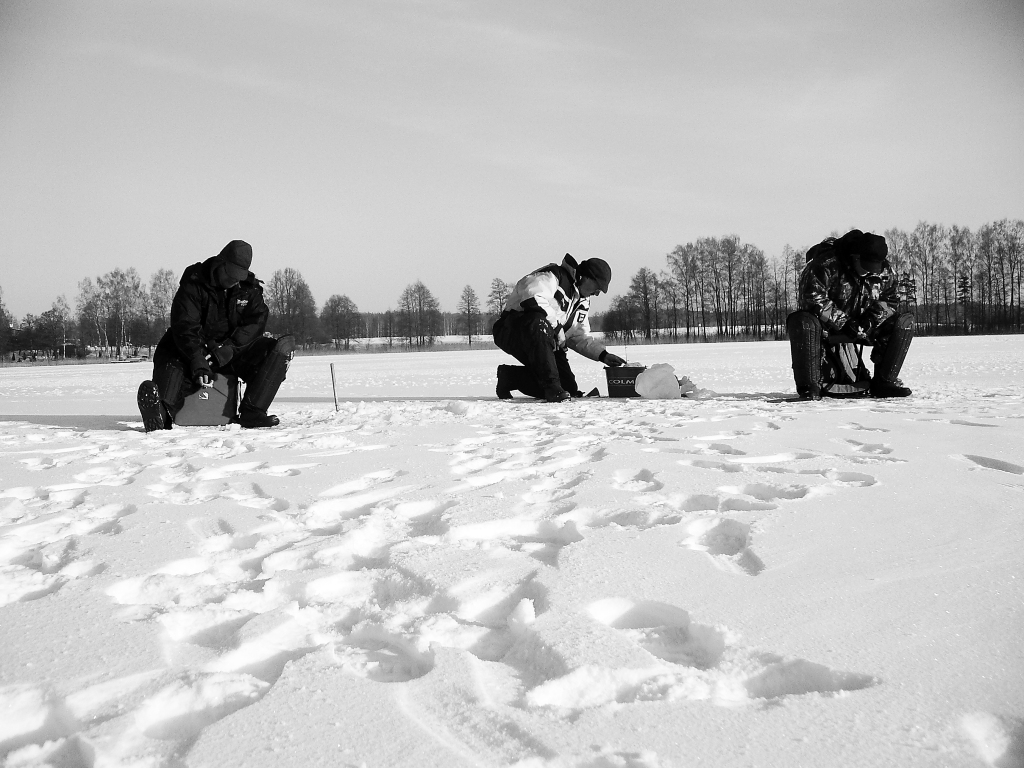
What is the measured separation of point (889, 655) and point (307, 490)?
2.21m

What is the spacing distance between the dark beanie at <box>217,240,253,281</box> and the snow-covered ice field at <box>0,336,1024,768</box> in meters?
2.15

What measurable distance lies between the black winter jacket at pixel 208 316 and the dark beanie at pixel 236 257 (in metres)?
0.12

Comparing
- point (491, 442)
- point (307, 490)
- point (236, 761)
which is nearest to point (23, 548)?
point (307, 490)

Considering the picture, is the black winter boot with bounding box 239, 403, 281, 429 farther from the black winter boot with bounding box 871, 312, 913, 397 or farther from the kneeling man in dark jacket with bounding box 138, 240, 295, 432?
the black winter boot with bounding box 871, 312, 913, 397

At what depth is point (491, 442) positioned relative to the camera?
389cm

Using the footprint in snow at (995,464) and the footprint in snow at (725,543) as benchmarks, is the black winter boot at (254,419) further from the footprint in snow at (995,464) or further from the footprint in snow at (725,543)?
the footprint in snow at (995,464)

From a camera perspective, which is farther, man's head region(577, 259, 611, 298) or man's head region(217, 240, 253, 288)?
man's head region(577, 259, 611, 298)

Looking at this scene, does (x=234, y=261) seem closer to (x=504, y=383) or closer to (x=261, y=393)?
(x=261, y=393)

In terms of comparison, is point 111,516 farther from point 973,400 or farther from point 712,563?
point 973,400

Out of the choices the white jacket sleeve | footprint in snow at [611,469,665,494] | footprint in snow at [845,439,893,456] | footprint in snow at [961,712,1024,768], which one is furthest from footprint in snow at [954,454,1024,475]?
the white jacket sleeve

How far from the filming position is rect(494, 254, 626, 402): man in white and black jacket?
6.37 meters

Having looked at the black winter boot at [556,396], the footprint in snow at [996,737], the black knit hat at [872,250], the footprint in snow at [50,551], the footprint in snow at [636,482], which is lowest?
the footprint in snow at [996,737]

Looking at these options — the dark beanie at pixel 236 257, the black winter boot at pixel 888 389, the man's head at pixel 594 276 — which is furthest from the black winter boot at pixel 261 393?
the black winter boot at pixel 888 389

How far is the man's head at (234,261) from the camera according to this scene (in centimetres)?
491
